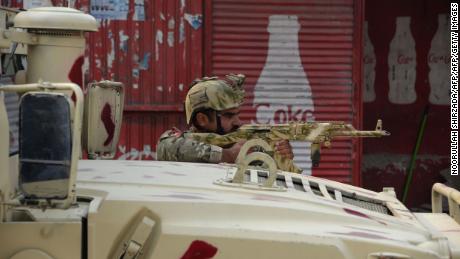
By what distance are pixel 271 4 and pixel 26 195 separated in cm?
712

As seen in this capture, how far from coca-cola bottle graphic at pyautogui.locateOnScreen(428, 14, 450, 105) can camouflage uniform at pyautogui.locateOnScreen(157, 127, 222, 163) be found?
24.8 ft

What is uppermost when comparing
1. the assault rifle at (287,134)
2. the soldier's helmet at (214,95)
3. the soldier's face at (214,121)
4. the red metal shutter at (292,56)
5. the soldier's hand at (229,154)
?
the red metal shutter at (292,56)

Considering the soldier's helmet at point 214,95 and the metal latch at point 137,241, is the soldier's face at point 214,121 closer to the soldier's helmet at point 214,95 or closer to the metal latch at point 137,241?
the soldier's helmet at point 214,95

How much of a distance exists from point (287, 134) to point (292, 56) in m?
3.84

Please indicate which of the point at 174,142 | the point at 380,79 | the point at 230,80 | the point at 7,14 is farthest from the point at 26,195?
the point at 380,79

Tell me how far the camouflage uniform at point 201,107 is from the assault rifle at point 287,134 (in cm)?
14

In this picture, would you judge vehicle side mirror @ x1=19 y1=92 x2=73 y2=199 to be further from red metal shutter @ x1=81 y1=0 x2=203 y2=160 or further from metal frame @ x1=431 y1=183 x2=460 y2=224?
red metal shutter @ x1=81 y1=0 x2=203 y2=160

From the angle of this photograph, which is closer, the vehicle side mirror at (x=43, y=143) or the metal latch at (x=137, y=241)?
the vehicle side mirror at (x=43, y=143)

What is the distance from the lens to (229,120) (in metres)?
5.41

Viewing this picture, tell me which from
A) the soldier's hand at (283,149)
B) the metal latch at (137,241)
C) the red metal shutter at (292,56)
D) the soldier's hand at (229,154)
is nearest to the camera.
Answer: the metal latch at (137,241)

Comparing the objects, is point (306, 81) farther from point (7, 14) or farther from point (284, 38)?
point (7, 14)

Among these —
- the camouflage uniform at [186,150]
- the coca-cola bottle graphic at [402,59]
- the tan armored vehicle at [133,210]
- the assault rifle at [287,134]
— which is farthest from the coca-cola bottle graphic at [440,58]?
the tan armored vehicle at [133,210]

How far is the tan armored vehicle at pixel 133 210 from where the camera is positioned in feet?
8.61

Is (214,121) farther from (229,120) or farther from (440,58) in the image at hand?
(440,58)
